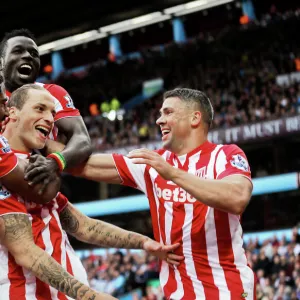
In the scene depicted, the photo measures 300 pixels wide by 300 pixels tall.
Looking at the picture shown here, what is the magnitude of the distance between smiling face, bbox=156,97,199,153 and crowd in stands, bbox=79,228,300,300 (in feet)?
26.0

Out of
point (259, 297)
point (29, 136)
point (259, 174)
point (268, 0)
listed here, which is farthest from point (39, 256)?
point (268, 0)

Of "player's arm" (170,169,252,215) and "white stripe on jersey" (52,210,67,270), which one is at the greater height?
"player's arm" (170,169,252,215)

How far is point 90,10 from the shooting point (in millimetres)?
25125

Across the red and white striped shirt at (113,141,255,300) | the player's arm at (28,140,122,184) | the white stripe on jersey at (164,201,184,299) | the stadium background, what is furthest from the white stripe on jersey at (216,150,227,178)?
the stadium background

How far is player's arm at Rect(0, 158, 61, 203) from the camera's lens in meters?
3.40

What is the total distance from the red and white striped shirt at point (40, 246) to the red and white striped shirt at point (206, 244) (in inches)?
29.7

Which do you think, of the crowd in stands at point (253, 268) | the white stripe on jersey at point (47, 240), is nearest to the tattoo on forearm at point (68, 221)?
the white stripe on jersey at point (47, 240)

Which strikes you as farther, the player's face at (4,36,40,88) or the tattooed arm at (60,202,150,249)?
the player's face at (4,36,40,88)

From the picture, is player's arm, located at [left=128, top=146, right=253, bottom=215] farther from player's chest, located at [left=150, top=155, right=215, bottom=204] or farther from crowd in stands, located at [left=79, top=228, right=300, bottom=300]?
crowd in stands, located at [left=79, top=228, right=300, bottom=300]

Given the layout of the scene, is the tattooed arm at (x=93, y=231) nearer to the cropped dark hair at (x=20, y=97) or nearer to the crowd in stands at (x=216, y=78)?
the cropped dark hair at (x=20, y=97)

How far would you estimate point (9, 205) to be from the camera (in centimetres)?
338

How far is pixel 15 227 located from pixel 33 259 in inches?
8.2

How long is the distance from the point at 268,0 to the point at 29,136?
23364 mm

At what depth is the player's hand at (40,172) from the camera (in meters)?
3.46
